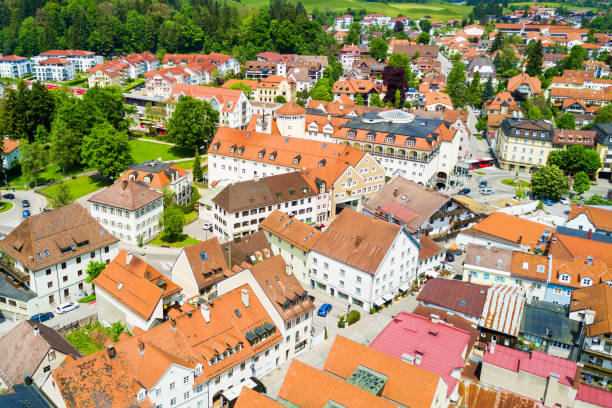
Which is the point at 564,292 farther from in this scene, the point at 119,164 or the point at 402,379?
the point at 119,164

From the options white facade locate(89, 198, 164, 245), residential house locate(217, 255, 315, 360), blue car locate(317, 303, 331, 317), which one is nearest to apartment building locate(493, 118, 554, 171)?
blue car locate(317, 303, 331, 317)

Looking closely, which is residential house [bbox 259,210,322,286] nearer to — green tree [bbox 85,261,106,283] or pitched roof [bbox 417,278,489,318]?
pitched roof [bbox 417,278,489,318]

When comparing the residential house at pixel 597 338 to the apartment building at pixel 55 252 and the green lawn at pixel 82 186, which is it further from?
the green lawn at pixel 82 186

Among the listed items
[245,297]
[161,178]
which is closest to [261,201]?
[161,178]

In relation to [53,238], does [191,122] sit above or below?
above

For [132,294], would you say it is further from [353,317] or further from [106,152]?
[106,152]

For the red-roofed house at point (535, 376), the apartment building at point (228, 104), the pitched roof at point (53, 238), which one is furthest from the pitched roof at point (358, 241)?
the apartment building at point (228, 104)

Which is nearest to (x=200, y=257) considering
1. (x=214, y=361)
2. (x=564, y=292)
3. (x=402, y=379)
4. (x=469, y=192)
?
(x=214, y=361)

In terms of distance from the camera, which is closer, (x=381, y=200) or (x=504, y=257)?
(x=504, y=257)
